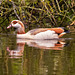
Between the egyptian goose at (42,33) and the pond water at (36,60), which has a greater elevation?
the egyptian goose at (42,33)

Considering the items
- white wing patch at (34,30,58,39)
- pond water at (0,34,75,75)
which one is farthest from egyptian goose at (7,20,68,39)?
pond water at (0,34,75,75)

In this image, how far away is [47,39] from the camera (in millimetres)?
14742

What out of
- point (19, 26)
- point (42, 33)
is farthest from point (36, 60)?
point (19, 26)

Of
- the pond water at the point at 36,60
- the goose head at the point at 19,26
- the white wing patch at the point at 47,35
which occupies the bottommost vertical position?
the pond water at the point at 36,60

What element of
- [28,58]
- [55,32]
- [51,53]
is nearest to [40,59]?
[28,58]

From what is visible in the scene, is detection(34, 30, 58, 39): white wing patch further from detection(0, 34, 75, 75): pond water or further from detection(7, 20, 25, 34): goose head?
detection(0, 34, 75, 75): pond water

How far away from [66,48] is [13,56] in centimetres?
229

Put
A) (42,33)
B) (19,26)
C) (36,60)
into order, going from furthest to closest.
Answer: (19,26) → (42,33) → (36,60)

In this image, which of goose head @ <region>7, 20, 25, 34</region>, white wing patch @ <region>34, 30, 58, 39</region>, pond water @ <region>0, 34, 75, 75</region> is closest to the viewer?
pond water @ <region>0, 34, 75, 75</region>

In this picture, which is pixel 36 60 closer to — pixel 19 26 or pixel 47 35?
pixel 47 35

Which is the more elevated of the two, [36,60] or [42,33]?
[42,33]

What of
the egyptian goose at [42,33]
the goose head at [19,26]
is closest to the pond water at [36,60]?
the egyptian goose at [42,33]

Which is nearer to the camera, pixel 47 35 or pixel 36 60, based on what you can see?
pixel 36 60

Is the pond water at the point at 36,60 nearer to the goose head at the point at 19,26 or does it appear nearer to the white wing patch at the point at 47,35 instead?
the white wing patch at the point at 47,35
